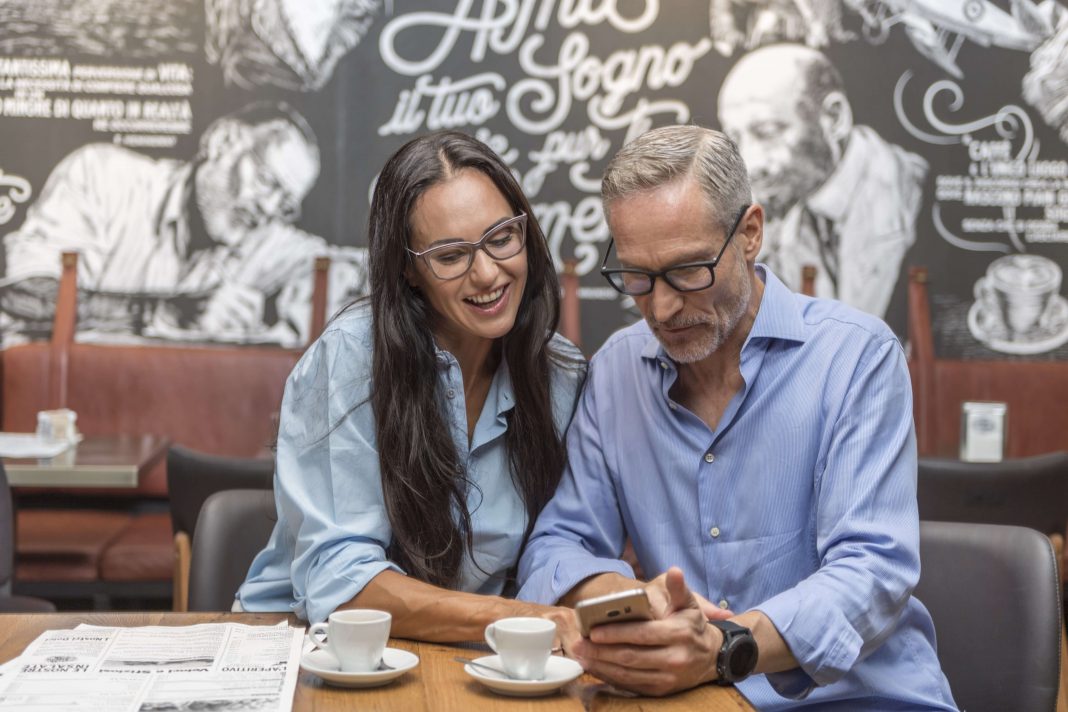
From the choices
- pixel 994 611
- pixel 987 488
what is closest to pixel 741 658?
pixel 994 611

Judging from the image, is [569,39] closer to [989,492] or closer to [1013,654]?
[989,492]

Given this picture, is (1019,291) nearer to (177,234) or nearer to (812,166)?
(812,166)

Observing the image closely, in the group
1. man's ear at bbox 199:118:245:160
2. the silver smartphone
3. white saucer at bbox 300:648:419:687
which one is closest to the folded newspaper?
white saucer at bbox 300:648:419:687

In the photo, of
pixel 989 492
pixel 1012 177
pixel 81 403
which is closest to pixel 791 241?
pixel 1012 177

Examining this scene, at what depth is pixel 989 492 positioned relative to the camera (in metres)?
3.19

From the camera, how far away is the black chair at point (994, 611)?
1.83 meters

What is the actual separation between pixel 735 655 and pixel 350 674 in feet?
1.56

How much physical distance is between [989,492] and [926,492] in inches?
6.5

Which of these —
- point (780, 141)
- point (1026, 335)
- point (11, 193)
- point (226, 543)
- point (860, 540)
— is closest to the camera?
point (860, 540)

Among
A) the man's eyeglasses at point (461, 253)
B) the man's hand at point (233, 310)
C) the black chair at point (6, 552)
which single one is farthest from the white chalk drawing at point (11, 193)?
the man's eyeglasses at point (461, 253)

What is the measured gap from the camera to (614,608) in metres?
1.46

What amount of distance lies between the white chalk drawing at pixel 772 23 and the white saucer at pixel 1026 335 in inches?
55.3

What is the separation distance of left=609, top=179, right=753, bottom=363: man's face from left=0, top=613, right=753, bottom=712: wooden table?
587 mm

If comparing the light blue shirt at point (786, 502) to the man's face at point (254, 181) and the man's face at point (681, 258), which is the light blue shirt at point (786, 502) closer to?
the man's face at point (681, 258)
